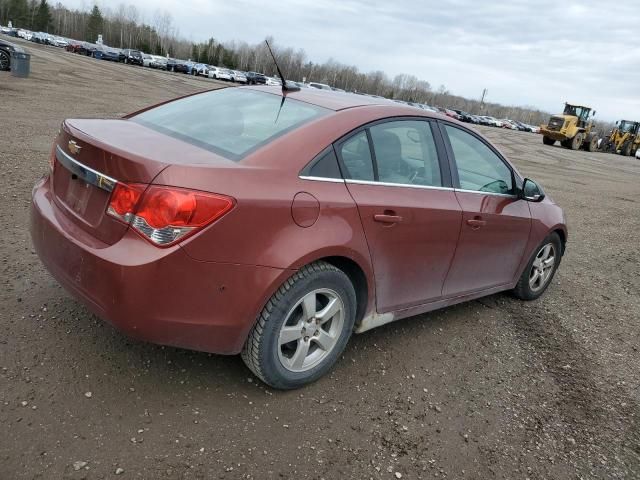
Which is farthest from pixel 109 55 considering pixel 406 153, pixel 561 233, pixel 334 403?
pixel 334 403

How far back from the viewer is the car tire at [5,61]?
19531 mm

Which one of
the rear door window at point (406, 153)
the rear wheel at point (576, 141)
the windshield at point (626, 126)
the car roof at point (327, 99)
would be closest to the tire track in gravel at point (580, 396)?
the rear door window at point (406, 153)

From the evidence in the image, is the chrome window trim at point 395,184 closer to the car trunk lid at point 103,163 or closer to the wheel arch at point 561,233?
the car trunk lid at point 103,163

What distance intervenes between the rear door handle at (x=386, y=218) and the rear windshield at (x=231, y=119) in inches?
26.4

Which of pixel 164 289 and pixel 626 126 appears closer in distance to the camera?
pixel 164 289

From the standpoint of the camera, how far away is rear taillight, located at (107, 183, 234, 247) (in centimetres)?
232

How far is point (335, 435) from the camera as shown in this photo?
267cm

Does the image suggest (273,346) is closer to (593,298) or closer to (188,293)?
(188,293)

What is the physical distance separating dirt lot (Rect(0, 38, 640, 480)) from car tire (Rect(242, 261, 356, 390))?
15 cm

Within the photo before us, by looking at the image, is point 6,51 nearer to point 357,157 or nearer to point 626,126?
point 357,157

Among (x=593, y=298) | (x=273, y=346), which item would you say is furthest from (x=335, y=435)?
(x=593, y=298)

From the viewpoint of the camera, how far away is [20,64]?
18.6 m

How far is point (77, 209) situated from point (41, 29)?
13019cm

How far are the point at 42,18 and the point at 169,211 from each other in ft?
425
